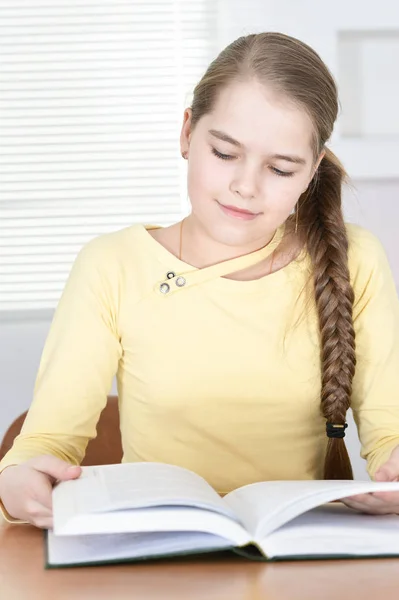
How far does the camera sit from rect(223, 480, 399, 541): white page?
0.88m

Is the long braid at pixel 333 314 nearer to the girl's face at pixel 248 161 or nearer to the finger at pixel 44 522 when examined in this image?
the girl's face at pixel 248 161

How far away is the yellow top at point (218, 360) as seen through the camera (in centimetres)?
140

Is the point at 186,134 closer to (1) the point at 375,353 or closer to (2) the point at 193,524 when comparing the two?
(1) the point at 375,353

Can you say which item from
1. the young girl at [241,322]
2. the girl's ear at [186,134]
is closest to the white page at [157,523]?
the young girl at [241,322]

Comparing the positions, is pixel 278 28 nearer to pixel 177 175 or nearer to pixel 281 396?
pixel 177 175

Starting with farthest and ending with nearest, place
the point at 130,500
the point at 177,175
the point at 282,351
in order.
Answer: the point at 177,175, the point at 282,351, the point at 130,500

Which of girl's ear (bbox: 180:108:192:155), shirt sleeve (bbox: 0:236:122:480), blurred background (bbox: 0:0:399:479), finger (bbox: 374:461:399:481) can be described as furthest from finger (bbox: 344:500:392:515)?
blurred background (bbox: 0:0:399:479)

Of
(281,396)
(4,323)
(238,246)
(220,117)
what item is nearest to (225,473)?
(281,396)

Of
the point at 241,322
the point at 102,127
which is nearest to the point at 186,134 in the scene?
the point at 241,322

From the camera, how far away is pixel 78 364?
1.37m

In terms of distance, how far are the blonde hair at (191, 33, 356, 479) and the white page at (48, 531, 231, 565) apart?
0.55m

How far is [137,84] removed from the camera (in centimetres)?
239

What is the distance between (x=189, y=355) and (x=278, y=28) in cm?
118

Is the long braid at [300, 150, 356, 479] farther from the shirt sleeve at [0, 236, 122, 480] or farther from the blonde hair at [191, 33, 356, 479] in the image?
the shirt sleeve at [0, 236, 122, 480]
